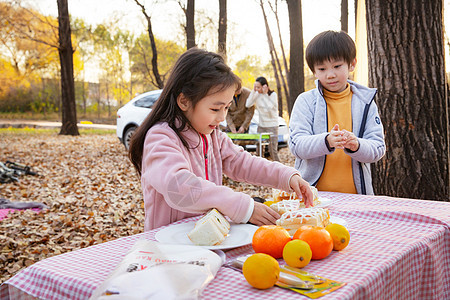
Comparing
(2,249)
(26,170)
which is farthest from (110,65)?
(2,249)

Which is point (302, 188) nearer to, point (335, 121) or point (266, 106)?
point (335, 121)

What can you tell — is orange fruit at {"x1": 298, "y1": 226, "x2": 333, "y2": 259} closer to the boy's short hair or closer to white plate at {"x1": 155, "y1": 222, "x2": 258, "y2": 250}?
white plate at {"x1": 155, "y1": 222, "x2": 258, "y2": 250}

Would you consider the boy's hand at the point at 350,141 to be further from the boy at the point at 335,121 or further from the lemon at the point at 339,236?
the lemon at the point at 339,236

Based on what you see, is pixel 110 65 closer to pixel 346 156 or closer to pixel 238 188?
pixel 238 188

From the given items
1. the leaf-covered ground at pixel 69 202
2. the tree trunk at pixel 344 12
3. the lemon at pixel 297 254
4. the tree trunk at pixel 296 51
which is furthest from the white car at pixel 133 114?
the lemon at pixel 297 254

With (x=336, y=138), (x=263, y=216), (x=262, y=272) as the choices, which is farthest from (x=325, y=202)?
(x=262, y=272)

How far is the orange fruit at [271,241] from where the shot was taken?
1.28 metres

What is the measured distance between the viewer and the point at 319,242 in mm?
1256

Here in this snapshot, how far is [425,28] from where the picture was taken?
144 inches

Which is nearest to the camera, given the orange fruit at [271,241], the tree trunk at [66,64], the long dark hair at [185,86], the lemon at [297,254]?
the lemon at [297,254]

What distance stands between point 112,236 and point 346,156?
323 centimetres

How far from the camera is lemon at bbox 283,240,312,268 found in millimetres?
1171

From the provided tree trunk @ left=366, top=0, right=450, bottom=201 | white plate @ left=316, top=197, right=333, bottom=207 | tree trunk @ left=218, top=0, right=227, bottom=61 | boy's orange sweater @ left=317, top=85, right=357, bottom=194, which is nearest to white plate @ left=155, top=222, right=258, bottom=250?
white plate @ left=316, top=197, right=333, bottom=207

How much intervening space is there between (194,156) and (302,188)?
53cm
